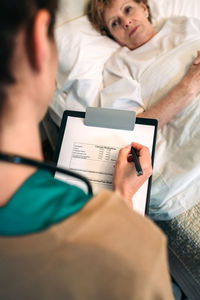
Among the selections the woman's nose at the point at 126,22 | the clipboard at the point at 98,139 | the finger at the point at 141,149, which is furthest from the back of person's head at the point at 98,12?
the finger at the point at 141,149

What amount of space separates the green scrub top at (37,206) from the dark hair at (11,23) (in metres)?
0.15

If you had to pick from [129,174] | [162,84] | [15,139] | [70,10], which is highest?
[70,10]

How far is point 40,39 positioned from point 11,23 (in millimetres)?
45

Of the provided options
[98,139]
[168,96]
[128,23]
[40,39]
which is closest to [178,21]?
[128,23]

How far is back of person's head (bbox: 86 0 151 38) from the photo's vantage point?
4.03 ft

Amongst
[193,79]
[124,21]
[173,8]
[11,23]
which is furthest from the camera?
[173,8]

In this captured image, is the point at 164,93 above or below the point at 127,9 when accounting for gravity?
below

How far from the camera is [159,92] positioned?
106cm

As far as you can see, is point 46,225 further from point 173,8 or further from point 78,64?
point 173,8

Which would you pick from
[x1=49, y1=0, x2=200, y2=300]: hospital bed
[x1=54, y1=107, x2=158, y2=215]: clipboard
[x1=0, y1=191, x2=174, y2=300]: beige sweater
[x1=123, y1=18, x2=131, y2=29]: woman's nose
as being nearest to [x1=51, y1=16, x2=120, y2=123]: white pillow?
[x1=49, y1=0, x2=200, y2=300]: hospital bed

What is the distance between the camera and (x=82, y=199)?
439mm

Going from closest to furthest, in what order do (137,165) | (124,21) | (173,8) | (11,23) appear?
(11,23), (137,165), (124,21), (173,8)

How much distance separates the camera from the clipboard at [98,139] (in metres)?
0.76

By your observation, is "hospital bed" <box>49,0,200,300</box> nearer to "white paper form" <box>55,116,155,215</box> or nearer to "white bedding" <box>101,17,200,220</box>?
"white bedding" <box>101,17,200,220</box>
